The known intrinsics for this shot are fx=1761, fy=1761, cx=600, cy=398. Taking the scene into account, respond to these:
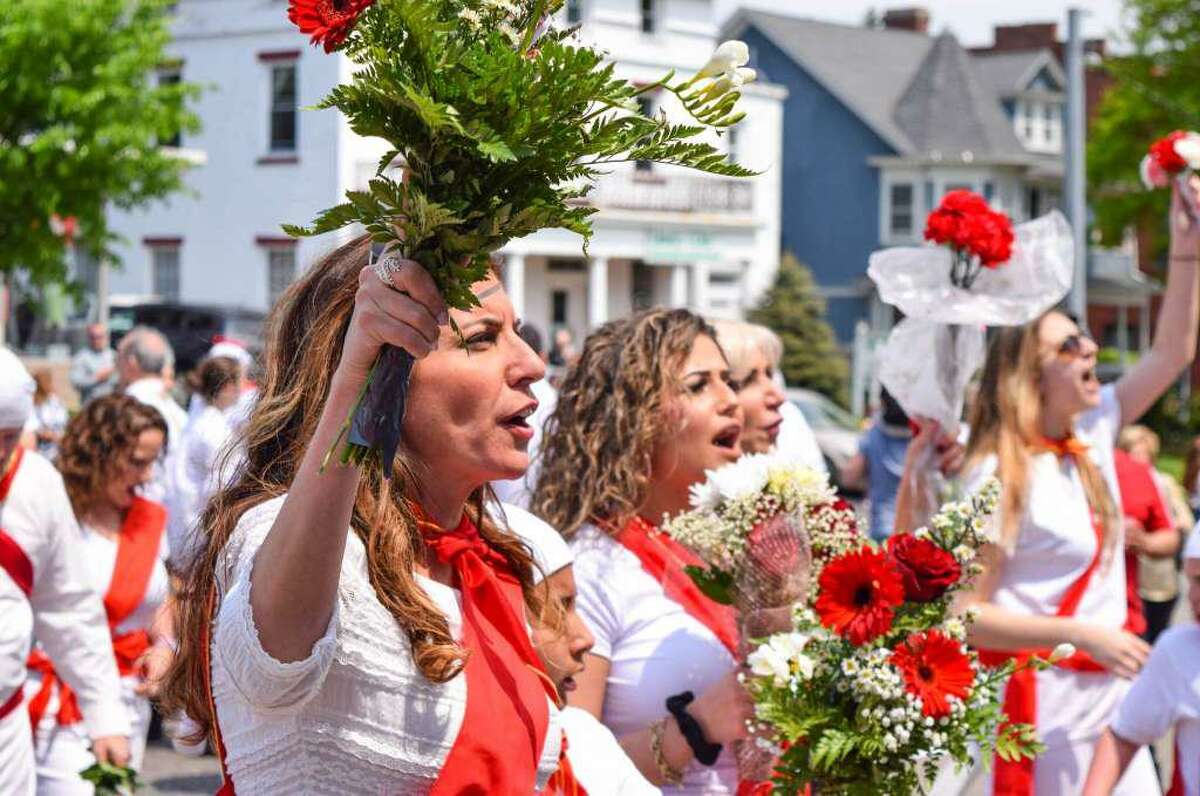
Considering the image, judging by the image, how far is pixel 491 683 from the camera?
2.75 meters

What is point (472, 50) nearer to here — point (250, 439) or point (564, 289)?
point (250, 439)

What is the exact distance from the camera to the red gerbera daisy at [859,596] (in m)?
3.47

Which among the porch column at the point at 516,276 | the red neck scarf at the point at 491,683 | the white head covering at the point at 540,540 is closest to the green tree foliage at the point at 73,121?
the porch column at the point at 516,276

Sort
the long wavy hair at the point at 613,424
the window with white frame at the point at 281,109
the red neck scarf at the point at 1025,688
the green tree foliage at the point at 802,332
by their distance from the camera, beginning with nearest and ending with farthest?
the long wavy hair at the point at 613,424
the red neck scarf at the point at 1025,688
the window with white frame at the point at 281,109
the green tree foliage at the point at 802,332

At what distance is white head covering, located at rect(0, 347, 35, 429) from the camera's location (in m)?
4.75

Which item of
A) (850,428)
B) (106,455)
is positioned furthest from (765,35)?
(106,455)

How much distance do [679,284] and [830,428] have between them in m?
16.2

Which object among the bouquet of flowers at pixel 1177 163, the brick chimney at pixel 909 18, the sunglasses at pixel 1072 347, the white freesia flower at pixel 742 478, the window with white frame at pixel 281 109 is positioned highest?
the brick chimney at pixel 909 18

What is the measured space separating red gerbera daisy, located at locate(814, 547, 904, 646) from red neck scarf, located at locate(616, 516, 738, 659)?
590mm

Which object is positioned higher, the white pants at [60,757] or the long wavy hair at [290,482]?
the long wavy hair at [290,482]

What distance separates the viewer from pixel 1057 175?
178 feet

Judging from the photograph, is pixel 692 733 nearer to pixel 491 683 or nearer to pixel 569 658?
pixel 569 658

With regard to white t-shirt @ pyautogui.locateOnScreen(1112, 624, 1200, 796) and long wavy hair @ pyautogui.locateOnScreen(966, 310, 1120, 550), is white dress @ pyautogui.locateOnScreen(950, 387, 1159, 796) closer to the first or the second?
long wavy hair @ pyautogui.locateOnScreen(966, 310, 1120, 550)

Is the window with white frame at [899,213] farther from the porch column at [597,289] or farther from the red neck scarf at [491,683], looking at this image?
the red neck scarf at [491,683]
